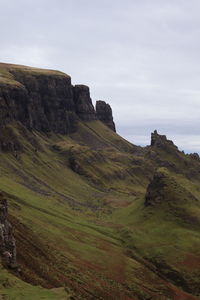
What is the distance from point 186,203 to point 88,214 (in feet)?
158

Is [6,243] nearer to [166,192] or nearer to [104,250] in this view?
[104,250]

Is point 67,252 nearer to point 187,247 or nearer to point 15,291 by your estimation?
point 187,247

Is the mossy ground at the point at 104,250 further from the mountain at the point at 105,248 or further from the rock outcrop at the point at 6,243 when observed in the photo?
the rock outcrop at the point at 6,243

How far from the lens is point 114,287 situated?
272 ft

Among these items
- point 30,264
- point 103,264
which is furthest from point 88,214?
point 30,264

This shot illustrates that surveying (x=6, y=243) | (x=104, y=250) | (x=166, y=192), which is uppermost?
(x=166, y=192)

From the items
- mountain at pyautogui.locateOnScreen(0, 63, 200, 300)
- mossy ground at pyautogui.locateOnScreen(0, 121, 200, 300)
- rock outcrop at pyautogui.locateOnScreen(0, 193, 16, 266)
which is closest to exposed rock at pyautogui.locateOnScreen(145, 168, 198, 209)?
mountain at pyautogui.locateOnScreen(0, 63, 200, 300)

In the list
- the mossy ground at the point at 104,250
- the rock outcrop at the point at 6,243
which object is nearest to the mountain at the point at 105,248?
the mossy ground at the point at 104,250

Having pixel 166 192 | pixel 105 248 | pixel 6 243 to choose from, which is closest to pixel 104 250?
pixel 105 248

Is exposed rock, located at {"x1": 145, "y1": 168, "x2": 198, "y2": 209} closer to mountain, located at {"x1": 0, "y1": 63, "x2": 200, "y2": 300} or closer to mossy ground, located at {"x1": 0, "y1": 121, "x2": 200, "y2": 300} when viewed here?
mountain, located at {"x1": 0, "y1": 63, "x2": 200, "y2": 300}

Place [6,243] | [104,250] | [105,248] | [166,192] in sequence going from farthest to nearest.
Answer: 1. [166,192]
2. [105,248]
3. [104,250]
4. [6,243]

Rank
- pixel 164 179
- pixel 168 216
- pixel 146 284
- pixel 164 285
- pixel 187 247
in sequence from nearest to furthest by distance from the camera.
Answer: pixel 146 284, pixel 164 285, pixel 187 247, pixel 168 216, pixel 164 179

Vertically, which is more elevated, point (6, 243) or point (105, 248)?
point (6, 243)

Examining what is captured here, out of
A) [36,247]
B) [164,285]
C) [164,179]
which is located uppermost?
[164,179]
